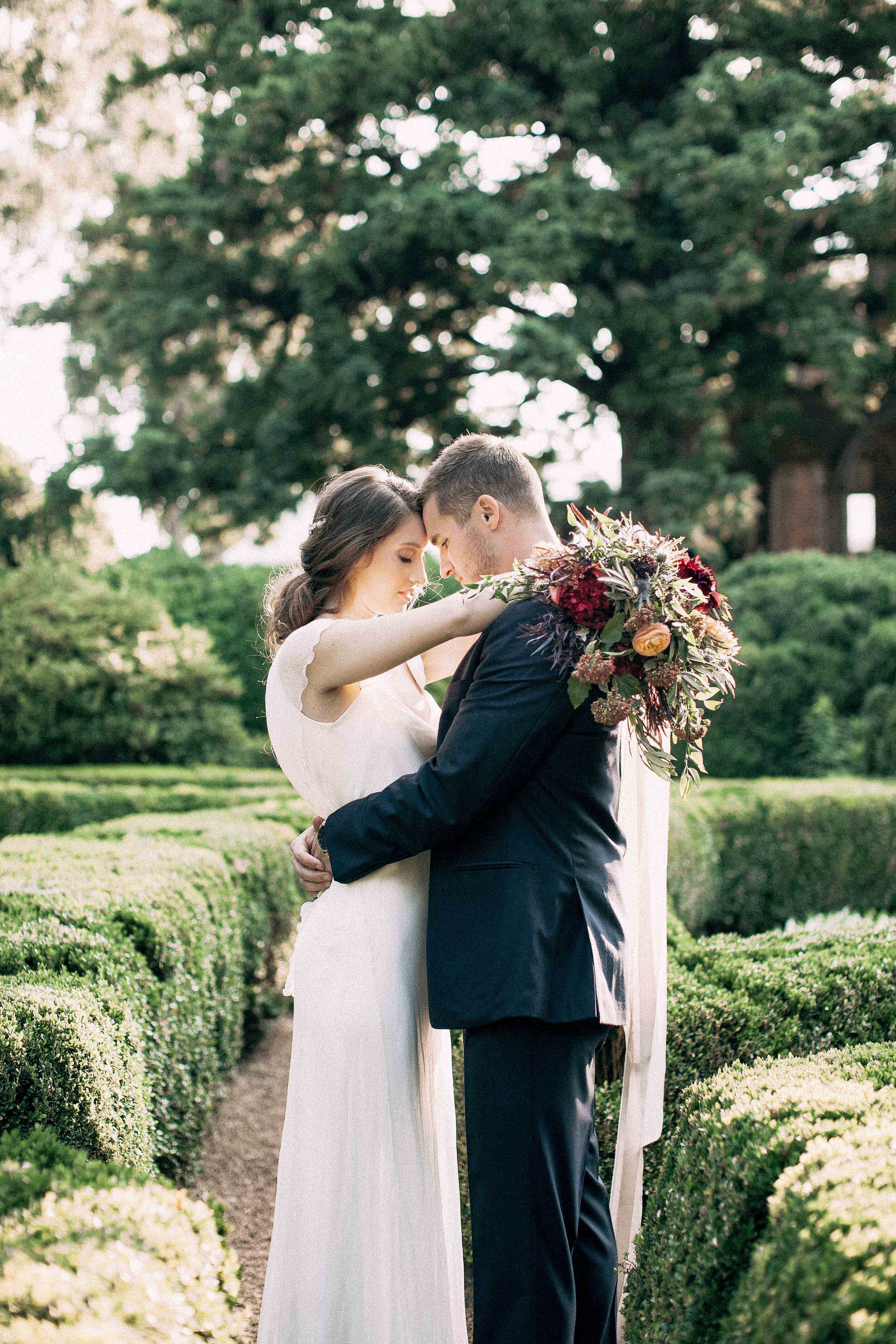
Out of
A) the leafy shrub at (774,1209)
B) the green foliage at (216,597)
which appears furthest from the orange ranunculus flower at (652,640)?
the green foliage at (216,597)

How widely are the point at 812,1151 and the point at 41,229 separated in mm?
25797

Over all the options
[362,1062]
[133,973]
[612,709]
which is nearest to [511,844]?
[612,709]

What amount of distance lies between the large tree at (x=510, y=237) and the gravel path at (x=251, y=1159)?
10.6 metres

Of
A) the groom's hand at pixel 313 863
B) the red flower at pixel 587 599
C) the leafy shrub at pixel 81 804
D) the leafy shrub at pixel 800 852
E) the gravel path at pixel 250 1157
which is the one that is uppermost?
the red flower at pixel 587 599

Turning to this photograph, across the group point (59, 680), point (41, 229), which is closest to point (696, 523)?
point (59, 680)

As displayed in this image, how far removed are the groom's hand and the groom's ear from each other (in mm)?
863

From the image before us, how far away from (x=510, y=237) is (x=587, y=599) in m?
13.5

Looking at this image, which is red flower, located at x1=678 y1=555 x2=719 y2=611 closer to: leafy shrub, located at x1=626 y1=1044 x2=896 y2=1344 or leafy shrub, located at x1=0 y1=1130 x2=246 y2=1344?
leafy shrub, located at x1=626 y1=1044 x2=896 y2=1344

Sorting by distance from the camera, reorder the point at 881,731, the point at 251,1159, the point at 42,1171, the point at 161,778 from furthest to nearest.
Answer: the point at 881,731, the point at 161,778, the point at 251,1159, the point at 42,1171

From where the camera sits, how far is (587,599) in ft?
7.59

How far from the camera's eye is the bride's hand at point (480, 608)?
2510mm

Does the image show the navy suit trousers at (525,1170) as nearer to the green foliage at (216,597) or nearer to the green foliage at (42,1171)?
the green foliage at (42,1171)

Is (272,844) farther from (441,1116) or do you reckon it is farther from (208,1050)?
(441,1116)

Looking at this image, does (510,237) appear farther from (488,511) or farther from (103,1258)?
(103,1258)
